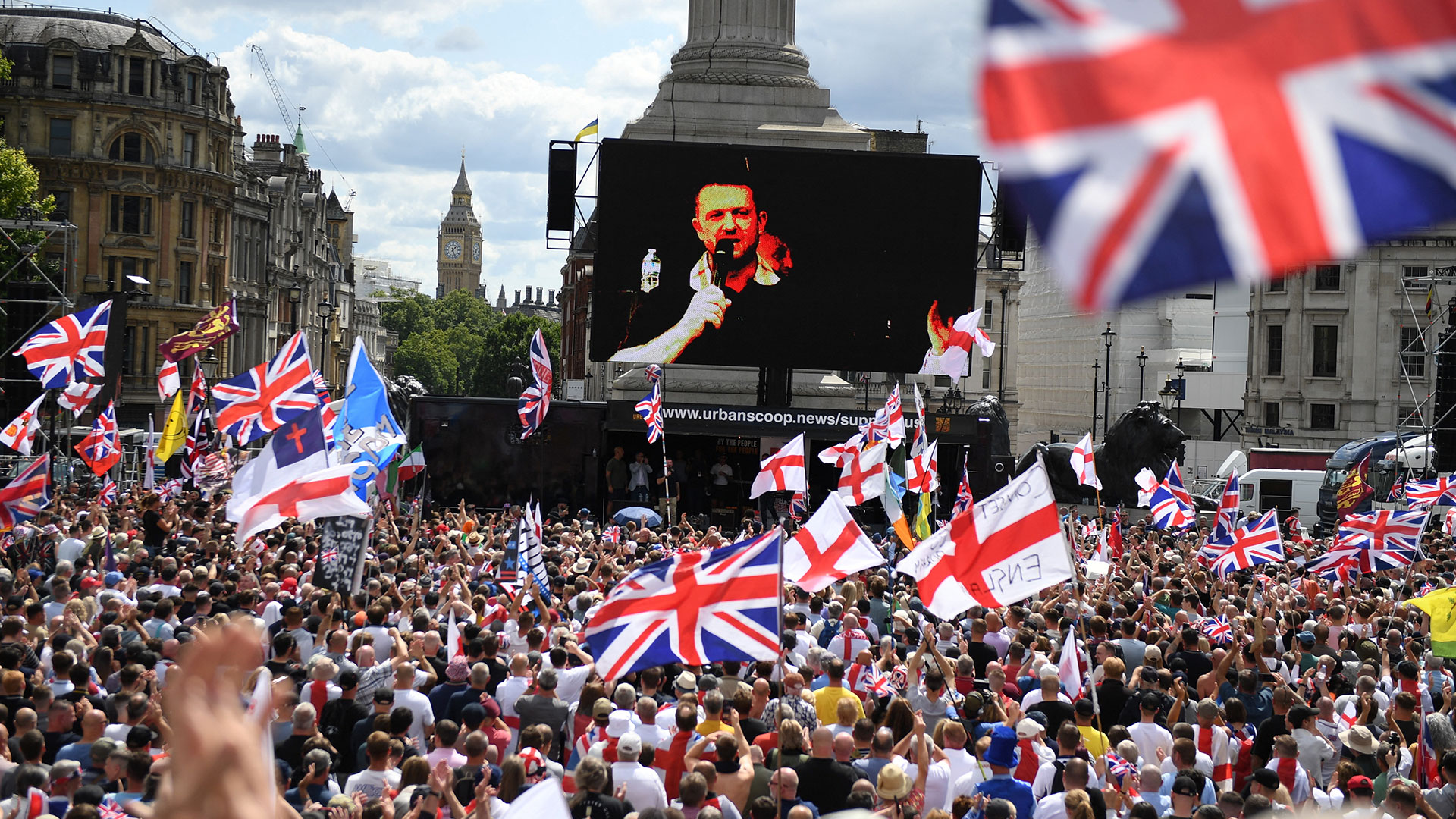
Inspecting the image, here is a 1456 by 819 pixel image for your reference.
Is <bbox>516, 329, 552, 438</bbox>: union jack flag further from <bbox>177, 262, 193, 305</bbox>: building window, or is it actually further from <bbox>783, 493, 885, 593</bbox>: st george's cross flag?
<bbox>177, 262, 193, 305</bbox>: building window

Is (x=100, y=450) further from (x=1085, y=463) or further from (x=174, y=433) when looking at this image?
(x=1085, y=463)

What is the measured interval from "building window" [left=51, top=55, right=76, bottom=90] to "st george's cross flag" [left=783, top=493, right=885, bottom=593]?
63776 millimetres

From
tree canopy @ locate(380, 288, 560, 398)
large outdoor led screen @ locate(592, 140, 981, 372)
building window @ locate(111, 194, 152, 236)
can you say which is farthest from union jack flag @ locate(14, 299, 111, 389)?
tree canopy @ locate(380, 288, 560, 398)

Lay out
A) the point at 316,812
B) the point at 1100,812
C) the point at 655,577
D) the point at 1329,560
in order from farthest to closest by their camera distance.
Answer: the point at 1329,560, the point at 655,577, the point at 1100,812, the point at 316,812

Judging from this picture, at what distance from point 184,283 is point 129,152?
6525mm

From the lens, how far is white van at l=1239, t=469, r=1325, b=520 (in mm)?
44031

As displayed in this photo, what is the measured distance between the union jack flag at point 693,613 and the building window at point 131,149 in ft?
215

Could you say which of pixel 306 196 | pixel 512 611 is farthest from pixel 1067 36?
pixel 306 196

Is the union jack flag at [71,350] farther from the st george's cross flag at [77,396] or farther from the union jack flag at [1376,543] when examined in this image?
the union jack flag at [1376,543]

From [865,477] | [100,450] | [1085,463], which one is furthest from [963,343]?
[100,450]

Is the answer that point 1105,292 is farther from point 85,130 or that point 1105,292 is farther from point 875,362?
point 85,130

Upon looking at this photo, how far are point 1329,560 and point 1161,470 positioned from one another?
54.1 feet

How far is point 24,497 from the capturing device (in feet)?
57.1

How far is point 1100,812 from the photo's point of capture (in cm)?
850
